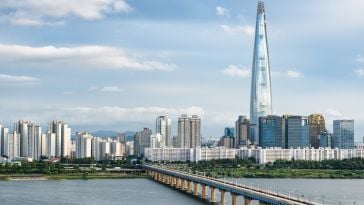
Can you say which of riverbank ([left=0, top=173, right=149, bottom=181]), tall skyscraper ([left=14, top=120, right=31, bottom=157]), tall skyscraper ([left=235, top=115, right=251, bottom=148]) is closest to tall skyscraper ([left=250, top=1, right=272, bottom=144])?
tall skyscraper ([left=235, top=115, right=251, bottom=148])

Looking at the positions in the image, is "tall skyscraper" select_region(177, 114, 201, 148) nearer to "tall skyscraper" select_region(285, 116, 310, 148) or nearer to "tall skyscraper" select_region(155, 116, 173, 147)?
"tall skyscraper" select_region(155, 116, 173, 147)

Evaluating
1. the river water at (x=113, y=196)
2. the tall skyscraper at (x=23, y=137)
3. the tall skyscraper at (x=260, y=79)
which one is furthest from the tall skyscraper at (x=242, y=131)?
the river water at (x=113, y=196)

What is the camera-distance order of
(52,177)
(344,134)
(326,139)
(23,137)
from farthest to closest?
(344,134)
(326,139)
(23,137)
(52,177)

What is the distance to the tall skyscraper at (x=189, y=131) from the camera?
361 ft

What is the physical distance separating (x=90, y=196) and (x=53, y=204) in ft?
15.9

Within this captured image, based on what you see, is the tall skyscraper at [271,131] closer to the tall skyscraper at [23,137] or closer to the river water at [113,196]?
the tall skyscraper at [23,137]

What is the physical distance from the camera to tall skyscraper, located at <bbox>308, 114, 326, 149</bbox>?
356 feet

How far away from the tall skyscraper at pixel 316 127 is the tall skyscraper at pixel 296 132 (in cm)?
379

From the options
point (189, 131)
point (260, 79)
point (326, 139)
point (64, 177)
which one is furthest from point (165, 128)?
point (64, 177)

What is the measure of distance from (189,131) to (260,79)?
45.5 ft

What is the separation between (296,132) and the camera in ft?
341

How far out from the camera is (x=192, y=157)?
281 feet

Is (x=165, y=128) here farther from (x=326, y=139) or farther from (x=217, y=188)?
(x=217, y=188)

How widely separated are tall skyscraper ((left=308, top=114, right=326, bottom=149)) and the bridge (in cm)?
5043
